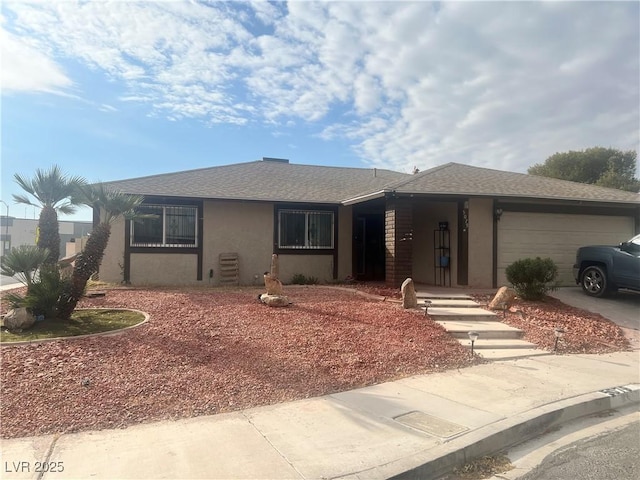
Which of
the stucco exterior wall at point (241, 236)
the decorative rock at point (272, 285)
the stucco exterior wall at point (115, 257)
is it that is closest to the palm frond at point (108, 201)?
the decorative rock at point (272, 285)

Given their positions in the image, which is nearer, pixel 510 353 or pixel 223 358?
A: pixel 223 358

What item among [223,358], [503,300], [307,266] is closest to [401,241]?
[503,300]

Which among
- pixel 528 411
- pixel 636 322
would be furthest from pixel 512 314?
pixel 528 411

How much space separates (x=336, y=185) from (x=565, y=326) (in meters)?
9.52

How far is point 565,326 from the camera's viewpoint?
8.47 metres

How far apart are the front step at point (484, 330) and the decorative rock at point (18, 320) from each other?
677 cm

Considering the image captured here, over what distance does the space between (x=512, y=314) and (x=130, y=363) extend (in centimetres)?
722

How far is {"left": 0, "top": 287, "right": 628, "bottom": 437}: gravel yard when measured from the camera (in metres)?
4.46

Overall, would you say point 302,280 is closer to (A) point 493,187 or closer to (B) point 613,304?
(A) point 493,187

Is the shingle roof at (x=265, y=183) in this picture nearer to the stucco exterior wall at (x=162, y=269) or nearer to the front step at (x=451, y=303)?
the stucco exterior wall at (x=162, y=269)

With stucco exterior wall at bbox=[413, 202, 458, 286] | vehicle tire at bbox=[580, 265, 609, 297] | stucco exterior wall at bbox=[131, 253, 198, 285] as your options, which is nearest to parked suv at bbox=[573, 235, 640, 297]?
vehicle tire at bbox=[580, 265, 609, 297]

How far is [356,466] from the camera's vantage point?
11.2 feet

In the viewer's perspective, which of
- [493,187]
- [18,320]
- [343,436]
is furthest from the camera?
[493,187]

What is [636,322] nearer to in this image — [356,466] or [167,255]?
[356,466]
